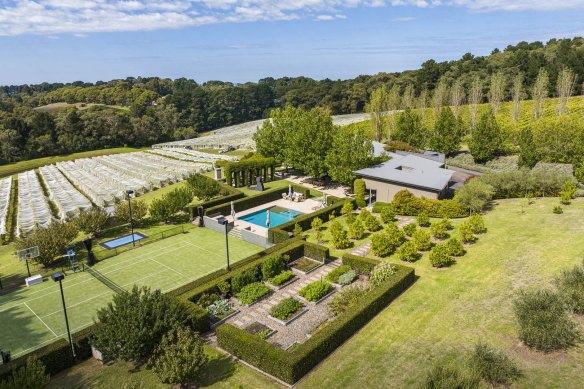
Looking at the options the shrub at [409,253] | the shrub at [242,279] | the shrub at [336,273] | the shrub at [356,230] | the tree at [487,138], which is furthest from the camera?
the tree at [487,138]

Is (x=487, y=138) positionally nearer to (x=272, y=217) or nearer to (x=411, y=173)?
(x=411, y=173)

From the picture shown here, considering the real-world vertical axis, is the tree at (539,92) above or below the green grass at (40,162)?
above

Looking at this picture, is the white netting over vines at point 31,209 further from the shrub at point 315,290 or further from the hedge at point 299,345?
the hedge at point 299,345

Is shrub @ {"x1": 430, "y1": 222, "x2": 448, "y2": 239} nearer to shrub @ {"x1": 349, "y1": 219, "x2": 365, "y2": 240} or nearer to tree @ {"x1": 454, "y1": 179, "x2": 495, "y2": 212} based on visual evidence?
tree @ {"x1": 454, "y1": 179, "x2": 495, "y2": 212}

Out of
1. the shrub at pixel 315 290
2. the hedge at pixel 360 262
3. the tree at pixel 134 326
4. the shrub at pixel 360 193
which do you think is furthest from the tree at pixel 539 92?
the tree at pixel 134 326

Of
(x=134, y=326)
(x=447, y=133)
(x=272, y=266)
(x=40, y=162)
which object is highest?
(x=447, y=133)

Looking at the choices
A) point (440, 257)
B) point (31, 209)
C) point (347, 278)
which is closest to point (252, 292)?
point (347, 278)

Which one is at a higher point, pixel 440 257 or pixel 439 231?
pixel 439 231
